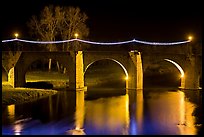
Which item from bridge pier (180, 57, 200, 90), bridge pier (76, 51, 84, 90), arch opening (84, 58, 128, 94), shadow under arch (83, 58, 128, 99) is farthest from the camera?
arch opening (84, 58, 128, 94)

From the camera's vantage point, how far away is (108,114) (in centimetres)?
2866

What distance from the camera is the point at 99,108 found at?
3125 cm

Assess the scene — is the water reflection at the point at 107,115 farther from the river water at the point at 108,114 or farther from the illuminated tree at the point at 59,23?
the illuminated tree at the point at 59,23

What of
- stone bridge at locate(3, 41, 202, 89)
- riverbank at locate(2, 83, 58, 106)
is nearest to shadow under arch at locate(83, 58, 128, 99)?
stone bridge at locate(3, 41, 202, 89)

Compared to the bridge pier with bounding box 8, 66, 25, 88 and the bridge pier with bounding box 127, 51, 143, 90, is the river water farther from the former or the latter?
the bridge pier with bounding box 8, 66, 25, 88

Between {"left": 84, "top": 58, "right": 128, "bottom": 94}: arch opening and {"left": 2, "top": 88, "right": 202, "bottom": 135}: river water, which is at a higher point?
{"left": 84, "top": 58, "right": 128, "bottom": 94}: arch opening

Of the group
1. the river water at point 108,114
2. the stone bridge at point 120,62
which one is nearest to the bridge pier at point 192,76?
the stone bridge at point 120,62

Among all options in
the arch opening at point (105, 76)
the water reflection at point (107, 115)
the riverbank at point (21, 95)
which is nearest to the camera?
the water reflection at point (107, 115)

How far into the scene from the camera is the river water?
23.3 m

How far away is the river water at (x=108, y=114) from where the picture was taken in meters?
23.3

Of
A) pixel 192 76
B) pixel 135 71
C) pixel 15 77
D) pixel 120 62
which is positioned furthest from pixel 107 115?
pixel 192 76

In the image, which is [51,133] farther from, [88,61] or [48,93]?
[88,61]

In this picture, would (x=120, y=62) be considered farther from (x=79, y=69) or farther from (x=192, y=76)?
(x=192, y=76)

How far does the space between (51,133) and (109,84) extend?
26460 mm
